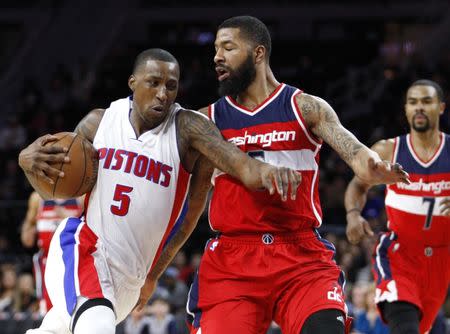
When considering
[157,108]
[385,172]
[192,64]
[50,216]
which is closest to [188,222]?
[157,108]

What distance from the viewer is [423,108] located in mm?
7504

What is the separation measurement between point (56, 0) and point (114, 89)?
4.48m

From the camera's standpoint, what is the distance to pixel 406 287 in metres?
7.18

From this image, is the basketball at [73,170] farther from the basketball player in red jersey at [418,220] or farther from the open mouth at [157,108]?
the basketball player in red jersey at [418,220]

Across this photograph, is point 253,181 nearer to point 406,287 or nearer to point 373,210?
point 406,287

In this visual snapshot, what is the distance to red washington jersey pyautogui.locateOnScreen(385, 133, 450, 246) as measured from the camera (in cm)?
730

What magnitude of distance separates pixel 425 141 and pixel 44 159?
3496 mm

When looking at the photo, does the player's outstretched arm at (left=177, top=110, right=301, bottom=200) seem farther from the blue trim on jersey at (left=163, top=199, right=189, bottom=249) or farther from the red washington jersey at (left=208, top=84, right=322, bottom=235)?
the blue trim on jersey at (left=163, top=199, right=189, bottom=249)

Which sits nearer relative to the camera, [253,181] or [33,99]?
[253,181]

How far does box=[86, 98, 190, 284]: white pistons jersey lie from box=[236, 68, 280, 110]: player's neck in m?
0.46

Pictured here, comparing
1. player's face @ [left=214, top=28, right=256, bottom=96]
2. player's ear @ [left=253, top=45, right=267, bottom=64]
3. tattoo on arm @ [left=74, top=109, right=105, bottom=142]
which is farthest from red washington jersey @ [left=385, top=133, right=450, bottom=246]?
tattoo on arm @ [left=74, top=109, right=105, bottom=142]

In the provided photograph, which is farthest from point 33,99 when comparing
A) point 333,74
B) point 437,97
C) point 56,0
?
point 437,97

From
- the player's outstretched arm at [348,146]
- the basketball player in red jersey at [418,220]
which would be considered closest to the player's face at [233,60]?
the player's outstretched arm at [348,146]

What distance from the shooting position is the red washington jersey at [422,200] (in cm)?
730
